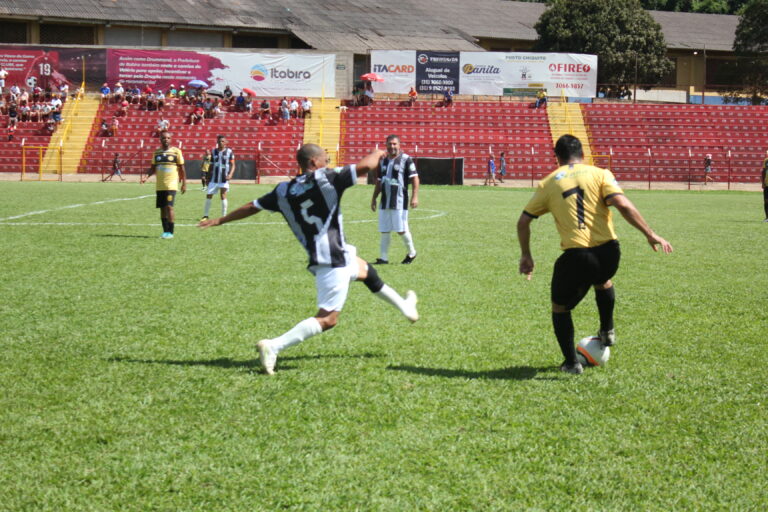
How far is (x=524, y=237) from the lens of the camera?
233 inches

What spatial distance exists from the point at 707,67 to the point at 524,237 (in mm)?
67712

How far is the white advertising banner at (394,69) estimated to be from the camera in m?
47.8

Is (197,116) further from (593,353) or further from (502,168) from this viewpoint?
(593,353)

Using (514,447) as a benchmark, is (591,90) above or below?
above

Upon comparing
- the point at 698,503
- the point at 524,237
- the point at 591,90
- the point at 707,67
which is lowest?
the point at 698,503

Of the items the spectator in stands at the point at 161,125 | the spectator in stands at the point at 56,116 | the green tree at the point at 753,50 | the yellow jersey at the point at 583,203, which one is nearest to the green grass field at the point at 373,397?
the yellow jersey at the point at 583,203

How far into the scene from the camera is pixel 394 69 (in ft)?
158

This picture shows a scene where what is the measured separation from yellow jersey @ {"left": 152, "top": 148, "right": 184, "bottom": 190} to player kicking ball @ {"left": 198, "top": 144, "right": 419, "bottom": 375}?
9346mm

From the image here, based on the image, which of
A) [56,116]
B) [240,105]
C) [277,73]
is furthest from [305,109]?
[56,116]

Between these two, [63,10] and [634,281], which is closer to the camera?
[634,281]

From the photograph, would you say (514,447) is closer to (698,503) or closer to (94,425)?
(698,503)

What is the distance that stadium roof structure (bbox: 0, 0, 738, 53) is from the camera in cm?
5141

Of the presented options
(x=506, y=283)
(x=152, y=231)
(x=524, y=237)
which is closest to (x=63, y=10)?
(x=152, y=231)

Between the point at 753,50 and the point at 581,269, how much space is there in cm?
6383
